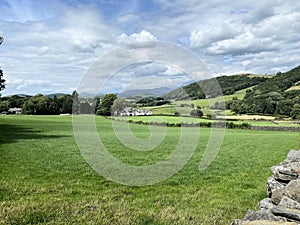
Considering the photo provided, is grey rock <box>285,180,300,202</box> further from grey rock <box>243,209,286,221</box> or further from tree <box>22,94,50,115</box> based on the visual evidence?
tree <box>22,94,50,115</box>

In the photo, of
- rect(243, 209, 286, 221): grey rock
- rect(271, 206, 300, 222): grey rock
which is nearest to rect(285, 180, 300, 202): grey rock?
rect(271, 206, 300, 222): grey rock

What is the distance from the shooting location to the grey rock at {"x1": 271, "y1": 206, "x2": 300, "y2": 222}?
5590 millimetres

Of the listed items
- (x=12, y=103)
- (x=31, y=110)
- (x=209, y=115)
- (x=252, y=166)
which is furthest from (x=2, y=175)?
(x=12, y=103)

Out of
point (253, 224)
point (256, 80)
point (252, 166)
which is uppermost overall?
point (256, 80)

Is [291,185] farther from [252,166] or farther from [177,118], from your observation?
[177,118]

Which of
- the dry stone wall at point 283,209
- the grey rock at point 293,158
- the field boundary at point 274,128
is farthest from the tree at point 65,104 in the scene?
the dry stone wall at point 283,209

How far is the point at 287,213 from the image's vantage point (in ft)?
18.9

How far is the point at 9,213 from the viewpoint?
Result: 26.3 ft

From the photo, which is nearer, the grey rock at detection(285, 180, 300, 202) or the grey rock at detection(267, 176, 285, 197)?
the grey rock at detection(285, 180, 300, 202)

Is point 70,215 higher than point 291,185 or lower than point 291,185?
lower

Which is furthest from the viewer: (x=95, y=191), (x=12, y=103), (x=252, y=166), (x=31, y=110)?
(x=12, y=103)

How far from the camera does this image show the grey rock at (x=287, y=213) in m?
5.59

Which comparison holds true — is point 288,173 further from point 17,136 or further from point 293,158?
point 17,136

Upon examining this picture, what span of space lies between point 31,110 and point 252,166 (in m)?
125
